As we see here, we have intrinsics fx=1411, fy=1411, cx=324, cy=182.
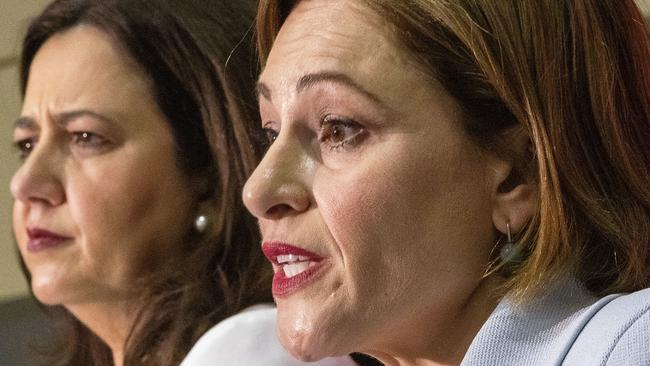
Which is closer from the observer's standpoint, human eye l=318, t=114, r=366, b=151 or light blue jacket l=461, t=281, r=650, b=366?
light blue jacket l=461, t=281, r=650, b=366

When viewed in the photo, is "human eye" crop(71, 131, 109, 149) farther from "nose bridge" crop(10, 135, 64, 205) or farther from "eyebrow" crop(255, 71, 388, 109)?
"eyebrow" crop(255, 71, 388, 109)

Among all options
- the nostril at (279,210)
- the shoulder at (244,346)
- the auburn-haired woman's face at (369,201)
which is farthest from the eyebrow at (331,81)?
the shoulder at (244,346)

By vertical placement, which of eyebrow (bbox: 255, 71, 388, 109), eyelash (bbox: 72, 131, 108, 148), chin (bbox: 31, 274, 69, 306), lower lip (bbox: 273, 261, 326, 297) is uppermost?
eyebrow (bbox: 255, 71, 388, 109)

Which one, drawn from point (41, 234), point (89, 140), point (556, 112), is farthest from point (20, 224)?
point (556, 112)

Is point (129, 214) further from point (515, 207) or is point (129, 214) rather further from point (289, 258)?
point (515, 207)

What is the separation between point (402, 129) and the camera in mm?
1475

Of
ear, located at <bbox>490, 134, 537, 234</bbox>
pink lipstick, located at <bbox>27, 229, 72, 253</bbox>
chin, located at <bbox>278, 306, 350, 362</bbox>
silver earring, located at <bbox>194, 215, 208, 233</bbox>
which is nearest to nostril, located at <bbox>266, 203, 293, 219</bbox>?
chin, located at <bbox>278, 306, 350, 362</bbox>

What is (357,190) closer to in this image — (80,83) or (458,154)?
(458,154)

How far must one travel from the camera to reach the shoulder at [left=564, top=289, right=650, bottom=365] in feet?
4.38

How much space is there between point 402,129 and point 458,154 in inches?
2.5

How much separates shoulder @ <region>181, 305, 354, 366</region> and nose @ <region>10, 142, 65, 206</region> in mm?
399

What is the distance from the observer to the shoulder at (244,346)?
5.85 ft

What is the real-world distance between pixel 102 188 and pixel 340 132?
69cm

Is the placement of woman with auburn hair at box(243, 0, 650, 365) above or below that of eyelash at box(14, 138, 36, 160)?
above
